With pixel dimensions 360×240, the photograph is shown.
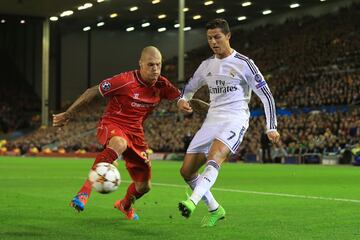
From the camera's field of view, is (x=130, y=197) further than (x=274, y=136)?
Yes

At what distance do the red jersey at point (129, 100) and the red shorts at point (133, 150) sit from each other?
88 mm

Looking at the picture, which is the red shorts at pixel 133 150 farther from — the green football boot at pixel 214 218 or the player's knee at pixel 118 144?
the green football boot at pixel 214 218

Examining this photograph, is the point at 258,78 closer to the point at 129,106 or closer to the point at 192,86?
the point at 192,86

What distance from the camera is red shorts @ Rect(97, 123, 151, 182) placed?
31.1 ft

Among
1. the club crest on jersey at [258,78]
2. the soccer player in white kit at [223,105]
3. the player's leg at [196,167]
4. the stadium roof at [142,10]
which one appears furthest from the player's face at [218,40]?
the stadium roof at [142,10]

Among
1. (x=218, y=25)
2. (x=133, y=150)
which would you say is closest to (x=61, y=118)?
(x=133, y=150)

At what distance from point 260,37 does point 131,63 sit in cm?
1549

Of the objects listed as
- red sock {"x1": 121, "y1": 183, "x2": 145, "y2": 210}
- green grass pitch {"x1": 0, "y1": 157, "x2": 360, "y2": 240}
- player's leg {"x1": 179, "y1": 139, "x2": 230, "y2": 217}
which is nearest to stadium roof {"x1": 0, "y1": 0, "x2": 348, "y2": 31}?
green grass pitch {"x1": 0, "y1": 157, "x2": 360, "y2": 240}

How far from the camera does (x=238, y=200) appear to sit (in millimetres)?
13359

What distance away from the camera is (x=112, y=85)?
9461mm

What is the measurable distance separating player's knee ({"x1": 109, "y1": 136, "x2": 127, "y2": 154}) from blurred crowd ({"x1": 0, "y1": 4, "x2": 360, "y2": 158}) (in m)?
24.7

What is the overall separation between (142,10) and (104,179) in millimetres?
53681

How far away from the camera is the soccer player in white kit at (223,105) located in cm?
915

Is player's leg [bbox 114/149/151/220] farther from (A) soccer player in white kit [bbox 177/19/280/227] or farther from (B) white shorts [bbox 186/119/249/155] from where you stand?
(B) white shorts [bbox 186/119/249/155]
